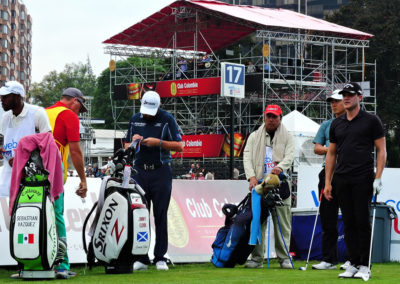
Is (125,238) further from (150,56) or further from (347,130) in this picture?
(150,56)

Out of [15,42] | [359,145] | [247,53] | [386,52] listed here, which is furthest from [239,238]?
[15,42]

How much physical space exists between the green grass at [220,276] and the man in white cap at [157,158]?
0.49m

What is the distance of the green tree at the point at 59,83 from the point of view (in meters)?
128

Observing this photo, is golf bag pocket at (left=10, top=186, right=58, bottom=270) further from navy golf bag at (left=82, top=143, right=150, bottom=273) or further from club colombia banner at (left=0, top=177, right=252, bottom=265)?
club colombia banner at (left=0, top=177, right=252, bottom=265)

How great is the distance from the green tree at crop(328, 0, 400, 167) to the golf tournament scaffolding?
1.72m

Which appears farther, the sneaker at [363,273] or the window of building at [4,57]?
the window of building at [4,57]

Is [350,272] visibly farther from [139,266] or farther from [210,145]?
[210,145]

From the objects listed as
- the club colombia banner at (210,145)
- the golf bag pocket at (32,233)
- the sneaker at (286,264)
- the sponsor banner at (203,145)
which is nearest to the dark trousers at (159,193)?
the sneaker at (286,264)

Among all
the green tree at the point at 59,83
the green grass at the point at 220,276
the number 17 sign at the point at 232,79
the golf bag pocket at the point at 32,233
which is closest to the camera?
the golf bag pocket at the point at 32,233

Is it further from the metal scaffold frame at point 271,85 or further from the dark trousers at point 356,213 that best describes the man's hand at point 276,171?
the metal scaffold frame at point 271,85

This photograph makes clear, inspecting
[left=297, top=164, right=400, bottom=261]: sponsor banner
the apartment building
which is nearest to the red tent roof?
[left=297, top=164, right=400, bottom=261]: sponsor banner

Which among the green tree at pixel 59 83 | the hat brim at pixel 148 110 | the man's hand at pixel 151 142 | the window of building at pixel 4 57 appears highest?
the window of building at pixel 4 57

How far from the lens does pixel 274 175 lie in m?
10.4

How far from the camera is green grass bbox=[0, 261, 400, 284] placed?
8.45 metres
